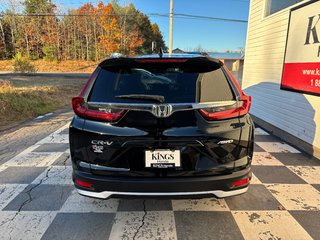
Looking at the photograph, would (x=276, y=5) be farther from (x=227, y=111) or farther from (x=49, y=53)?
(x=49, y=53)

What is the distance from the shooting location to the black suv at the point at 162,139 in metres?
2.06

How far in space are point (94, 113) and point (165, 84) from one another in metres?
0.66

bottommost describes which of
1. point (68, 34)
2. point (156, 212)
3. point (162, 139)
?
point (156, 212)

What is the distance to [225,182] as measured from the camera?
214cm

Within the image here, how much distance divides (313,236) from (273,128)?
3.67 meters

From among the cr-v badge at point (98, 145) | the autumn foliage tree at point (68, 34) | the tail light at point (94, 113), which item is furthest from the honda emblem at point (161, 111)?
the autumn foliage tree at point (68, 34)

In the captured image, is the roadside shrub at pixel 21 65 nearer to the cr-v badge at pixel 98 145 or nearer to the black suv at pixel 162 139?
the black suv at pixel 162 139

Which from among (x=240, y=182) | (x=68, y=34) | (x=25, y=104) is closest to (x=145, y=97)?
(x=240, y=182)

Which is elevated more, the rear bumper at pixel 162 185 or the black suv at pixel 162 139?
the black suv at pixel 162 139

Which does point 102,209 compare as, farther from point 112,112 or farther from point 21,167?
point 21,167

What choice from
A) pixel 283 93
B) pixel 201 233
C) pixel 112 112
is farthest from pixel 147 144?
pixel 283 93

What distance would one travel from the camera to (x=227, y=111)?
2150mm

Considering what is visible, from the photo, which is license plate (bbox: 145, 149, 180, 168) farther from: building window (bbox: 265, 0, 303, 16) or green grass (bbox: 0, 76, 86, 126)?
green grass (bbox: 0, 76, 86, 126)

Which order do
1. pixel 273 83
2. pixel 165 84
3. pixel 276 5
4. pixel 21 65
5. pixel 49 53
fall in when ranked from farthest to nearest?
1. pixel 49 53
2. pixel 21 65
3. pixel 276 5
4. pixel 273 83
5. pixel 165 84
